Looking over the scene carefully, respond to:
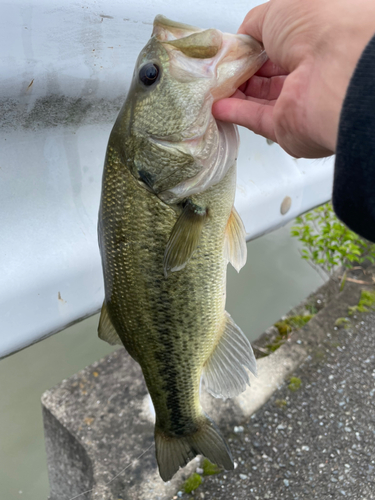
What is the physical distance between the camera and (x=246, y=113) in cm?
Answer: 122

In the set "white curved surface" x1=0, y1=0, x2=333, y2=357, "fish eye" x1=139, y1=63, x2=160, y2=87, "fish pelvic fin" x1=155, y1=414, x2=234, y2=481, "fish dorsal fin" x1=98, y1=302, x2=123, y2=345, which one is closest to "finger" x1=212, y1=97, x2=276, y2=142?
"fish eye" x1=139, y1=63, x2=160, y2=87

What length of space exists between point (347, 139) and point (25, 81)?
3.55 feet

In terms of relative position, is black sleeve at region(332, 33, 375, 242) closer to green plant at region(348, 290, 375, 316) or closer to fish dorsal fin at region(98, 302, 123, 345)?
fish dorsal fin at region(98, 302, 123, 345)

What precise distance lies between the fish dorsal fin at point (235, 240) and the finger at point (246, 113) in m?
0.34

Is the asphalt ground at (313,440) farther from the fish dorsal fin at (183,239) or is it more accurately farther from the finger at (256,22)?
the finger at (256,22)

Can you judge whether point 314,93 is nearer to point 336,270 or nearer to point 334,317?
point 334,317

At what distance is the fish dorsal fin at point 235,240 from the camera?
1488 millimetres

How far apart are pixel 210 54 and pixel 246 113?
7.6 inches

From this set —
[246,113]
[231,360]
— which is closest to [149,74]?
[246,113]

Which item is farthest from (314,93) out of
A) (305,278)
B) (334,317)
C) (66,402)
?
(305,278)

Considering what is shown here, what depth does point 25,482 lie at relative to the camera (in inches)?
101

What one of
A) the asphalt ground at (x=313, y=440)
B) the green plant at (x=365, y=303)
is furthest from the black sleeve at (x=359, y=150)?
the green plant at (x=365, y=303)

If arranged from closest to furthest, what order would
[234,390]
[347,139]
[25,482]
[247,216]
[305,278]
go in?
1. [347,139]
2. [234,390]
3. [247,216]
4. [25,482]
5. [305,278]

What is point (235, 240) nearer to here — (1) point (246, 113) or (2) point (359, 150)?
(1) point (246, 113)
